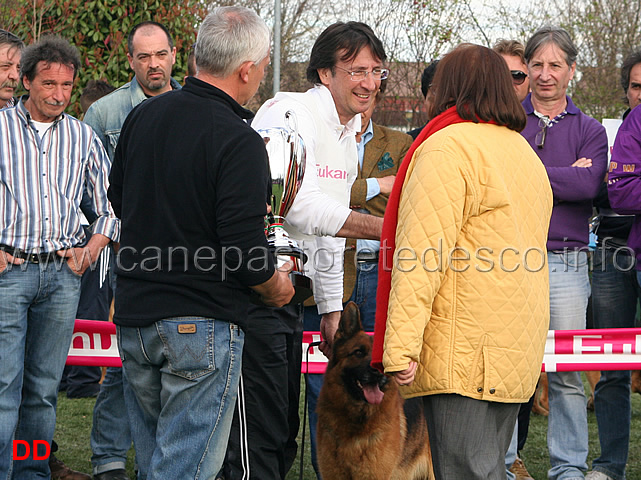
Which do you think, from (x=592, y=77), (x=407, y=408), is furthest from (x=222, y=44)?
(x=592, y=77)

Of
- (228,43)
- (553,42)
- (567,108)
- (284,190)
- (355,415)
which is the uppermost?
(553,42)

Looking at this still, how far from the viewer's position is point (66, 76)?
406cm

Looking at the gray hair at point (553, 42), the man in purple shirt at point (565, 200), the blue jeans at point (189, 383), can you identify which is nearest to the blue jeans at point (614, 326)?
the man in purple shirt at point (565, 200)

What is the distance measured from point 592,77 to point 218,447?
1193 cm

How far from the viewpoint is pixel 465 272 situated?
110 inches

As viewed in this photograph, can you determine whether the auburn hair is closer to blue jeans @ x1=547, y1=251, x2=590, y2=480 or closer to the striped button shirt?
blue jeans @ x1=547, y1=251, x2=590, y2=480

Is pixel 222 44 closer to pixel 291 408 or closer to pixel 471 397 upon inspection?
pixel 471 397

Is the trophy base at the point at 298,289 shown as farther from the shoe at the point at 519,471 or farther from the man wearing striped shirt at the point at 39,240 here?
the shoe at the point at 519,471

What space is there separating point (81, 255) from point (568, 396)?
106 inches

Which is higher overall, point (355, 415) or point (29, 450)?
point (355, 415)

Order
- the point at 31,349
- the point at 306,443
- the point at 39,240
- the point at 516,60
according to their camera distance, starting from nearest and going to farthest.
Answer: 1. the point at 39,240
2. the point at 31,349
3. the point at 516,60
4. the point at 306,443

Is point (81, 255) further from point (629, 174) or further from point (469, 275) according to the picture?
point (629, 174)

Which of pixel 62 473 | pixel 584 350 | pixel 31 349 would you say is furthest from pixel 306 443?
pixel 31 349

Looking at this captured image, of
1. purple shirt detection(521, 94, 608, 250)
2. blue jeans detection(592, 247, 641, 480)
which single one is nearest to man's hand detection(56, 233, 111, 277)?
purple shirt detection(521, 94, 608, 250)
